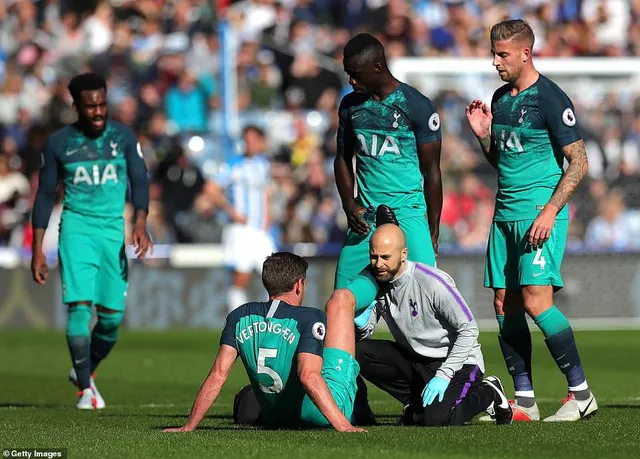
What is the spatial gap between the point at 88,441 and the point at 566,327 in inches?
125

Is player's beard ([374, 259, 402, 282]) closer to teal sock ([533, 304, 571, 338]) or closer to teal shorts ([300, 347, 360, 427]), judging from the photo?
teal shorts ([300, 347, 360, 427])

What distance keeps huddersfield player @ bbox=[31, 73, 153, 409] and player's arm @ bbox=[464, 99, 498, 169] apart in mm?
2811

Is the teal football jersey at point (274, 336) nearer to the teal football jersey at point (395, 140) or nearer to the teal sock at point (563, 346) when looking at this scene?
the teal football jersey at point (395, 140)

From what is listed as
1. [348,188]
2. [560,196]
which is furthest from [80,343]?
[560,196]

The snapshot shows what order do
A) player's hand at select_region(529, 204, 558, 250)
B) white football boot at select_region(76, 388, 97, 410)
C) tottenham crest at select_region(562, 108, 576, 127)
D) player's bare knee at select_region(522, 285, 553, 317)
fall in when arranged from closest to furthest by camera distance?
1. player's hand at select_region(529, 204, 558, 250)
2. tottenham crest at select_region(562, 108, 576, 127)
3. player's bare knee at select_region(522, 285, 553, 317)
4. white football boot at select_region(76, 388, 97, 410)

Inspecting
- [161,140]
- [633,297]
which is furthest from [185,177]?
[633,297]

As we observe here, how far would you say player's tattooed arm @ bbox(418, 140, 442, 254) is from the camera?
8.98 metres

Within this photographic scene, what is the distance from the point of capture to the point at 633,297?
20625mm

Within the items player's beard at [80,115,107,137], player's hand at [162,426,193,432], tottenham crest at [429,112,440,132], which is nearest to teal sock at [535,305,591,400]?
tottenham crest at [429,112,440,132]

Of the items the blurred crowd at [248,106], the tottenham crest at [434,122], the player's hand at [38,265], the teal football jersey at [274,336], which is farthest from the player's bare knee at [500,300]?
the blurred crowd at [248,106]

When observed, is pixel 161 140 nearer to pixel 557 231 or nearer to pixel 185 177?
pixel 185 177

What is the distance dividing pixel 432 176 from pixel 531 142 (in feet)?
2.31

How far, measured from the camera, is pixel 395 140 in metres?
8.95

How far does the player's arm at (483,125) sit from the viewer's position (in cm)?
905
